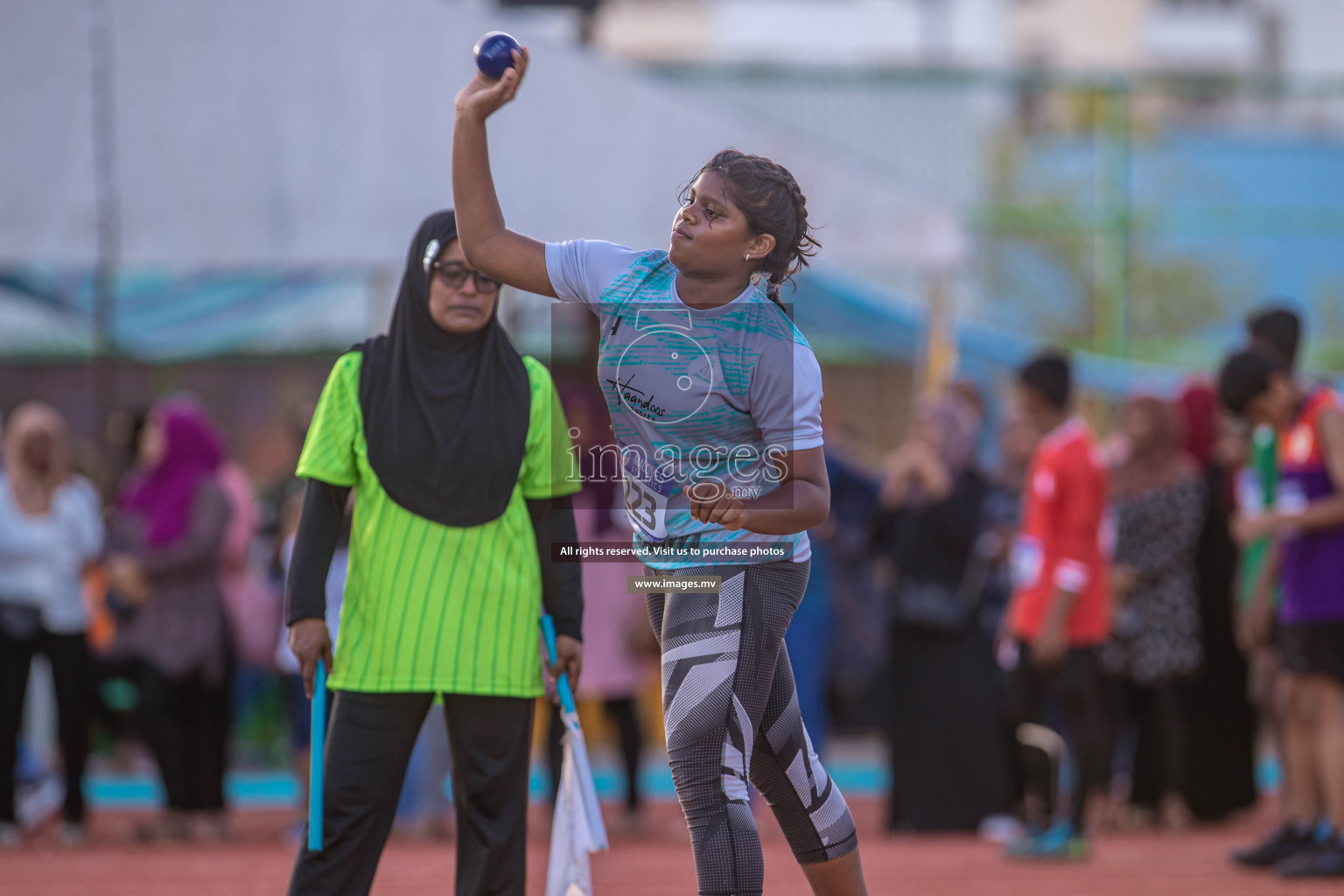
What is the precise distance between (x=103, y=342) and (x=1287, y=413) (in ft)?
18.4

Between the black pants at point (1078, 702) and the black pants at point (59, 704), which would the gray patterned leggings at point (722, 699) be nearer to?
the black pants at point (1078, 702)

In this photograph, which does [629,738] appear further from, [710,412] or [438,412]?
[710,412]

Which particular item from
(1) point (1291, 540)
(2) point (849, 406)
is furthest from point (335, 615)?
(2) point (849, 406)

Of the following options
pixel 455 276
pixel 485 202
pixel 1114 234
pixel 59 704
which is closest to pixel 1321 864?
pixel 455 276

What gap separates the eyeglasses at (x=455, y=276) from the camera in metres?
3.84

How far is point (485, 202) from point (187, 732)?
5.37 meters

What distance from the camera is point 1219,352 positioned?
12062 millimetres

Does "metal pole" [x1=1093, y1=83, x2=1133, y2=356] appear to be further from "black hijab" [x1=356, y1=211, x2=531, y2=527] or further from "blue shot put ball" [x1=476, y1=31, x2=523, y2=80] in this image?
"blue shot put ball" [x1=476, y1=31, x2=523, y2=80]

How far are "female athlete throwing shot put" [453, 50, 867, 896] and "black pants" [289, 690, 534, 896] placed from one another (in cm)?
65

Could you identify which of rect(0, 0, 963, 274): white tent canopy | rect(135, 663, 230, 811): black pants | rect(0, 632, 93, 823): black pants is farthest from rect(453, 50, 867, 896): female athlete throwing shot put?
rect(0, 632, 93, 823): black pants

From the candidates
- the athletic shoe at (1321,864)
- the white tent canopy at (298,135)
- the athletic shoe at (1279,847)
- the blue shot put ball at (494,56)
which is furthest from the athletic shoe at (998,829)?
the blue shot put ball at (494,56)

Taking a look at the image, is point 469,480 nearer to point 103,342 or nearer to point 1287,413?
point 1287,413

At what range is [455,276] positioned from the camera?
12.6 feet

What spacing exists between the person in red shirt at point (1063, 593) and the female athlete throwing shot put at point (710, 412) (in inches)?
150
